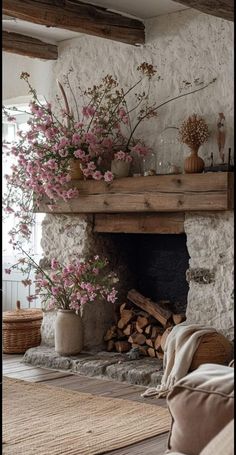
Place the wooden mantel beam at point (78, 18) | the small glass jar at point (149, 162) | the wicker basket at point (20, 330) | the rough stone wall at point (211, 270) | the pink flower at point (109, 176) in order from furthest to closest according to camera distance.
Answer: the wicker basket at point (20, 330) → the small glass jar at point (149, 162) → the pink flower at point (109, 176) → the rough stone wall at point (211, 270) → the wooden mantel beam at point (78, 18)

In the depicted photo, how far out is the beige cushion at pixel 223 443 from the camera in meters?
1.61

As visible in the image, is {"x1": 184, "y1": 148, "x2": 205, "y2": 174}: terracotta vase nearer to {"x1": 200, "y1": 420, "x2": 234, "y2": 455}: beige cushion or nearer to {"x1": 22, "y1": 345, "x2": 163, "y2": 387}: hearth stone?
{"x1": 22, "y1": 345, "x2": 163, "y2": 387}: hearth stone

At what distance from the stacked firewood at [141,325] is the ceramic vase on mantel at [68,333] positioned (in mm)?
330

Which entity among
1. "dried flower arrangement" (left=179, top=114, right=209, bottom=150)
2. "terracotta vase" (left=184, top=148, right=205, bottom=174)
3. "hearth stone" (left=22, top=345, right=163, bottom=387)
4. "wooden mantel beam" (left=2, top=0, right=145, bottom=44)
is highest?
"wooden mantel beam" (left=2, top=0, right=145, bottom=44)

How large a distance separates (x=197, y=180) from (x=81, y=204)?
1116mm

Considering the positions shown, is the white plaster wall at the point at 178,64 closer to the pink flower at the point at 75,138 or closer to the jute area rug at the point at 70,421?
the pink flower at the point at 75,138

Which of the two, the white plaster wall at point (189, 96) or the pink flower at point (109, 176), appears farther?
the pink flower at point (109, 176)

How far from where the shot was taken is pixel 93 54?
5.99m

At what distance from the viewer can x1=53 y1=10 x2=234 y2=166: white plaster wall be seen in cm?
519

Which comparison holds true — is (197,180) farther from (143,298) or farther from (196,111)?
(143,298)

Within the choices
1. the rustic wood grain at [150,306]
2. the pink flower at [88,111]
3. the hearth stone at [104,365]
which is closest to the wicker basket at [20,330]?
the hearth stone at [104,365]

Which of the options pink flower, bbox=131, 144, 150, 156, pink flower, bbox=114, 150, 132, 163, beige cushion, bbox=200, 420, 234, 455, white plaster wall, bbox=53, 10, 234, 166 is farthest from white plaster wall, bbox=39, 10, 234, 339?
beige cushion, bbox=200, 420, 234, 455

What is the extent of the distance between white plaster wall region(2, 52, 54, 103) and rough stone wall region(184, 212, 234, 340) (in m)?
1.96

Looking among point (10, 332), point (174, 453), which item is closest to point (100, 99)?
point (10, 332)
